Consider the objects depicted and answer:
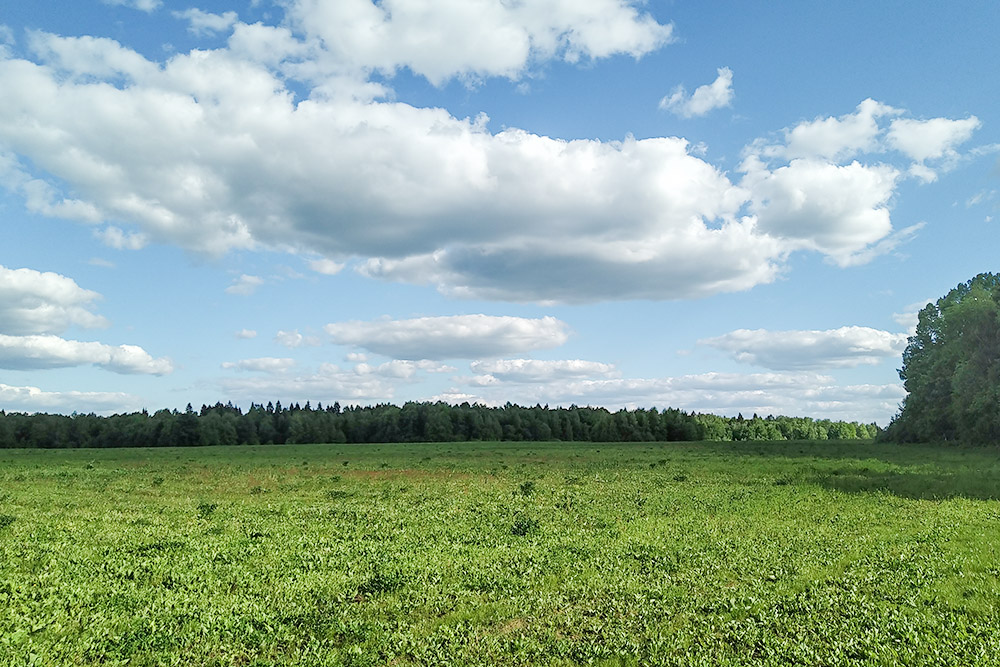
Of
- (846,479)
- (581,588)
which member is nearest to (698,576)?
(581,588)

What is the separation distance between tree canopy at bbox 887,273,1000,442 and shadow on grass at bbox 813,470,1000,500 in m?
35.4

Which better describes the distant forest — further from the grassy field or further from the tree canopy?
the grassy field

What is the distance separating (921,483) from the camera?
34625 millimetres

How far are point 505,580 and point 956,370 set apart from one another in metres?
80.4

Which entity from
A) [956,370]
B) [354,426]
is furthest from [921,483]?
[354,426]

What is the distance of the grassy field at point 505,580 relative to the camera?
36.2 feet

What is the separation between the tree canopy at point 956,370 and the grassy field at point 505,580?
5202 cm

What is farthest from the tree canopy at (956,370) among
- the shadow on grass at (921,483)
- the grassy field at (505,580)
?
the grassy field at (505,580)

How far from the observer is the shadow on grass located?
1200 inches

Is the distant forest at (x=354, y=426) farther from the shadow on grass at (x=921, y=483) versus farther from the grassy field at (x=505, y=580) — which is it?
the grassy field at (x=505, y=580)

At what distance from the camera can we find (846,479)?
36.8 m

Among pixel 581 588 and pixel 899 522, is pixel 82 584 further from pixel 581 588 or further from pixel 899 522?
pixel 899 522

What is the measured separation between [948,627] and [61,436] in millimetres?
163106

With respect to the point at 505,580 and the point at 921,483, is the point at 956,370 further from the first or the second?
the point at 505,580
